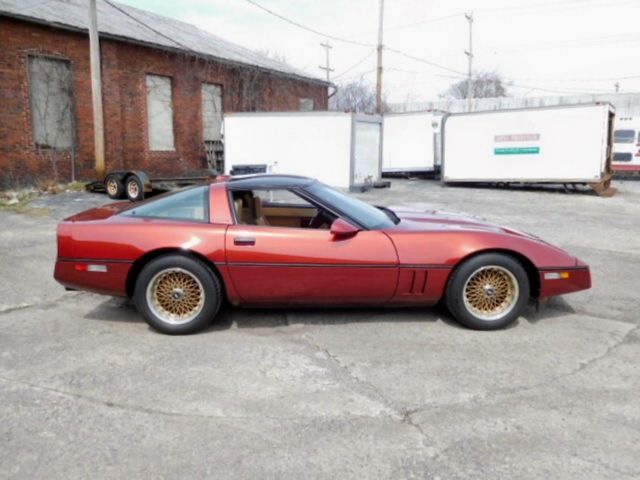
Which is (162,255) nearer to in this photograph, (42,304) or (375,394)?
(42,304)

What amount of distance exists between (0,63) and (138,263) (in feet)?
40.6

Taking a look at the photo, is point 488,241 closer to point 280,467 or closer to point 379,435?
point 379,435

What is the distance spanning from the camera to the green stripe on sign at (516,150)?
53.3 ft

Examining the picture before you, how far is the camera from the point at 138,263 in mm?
4074

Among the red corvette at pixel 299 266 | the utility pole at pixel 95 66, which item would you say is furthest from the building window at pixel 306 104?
the red corvette at pixel 299 266

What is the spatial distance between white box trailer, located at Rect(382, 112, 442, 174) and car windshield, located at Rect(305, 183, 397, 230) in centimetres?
1632

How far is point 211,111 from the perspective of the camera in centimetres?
2056

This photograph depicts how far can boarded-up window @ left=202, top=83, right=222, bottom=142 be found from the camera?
20141 millimetres

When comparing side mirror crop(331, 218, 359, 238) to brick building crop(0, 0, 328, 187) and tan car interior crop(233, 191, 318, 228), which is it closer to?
tan car interior crop(233, 191, 318, 228)

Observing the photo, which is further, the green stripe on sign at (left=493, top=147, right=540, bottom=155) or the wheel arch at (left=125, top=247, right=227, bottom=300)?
the green stripe on sign at (left=493, top=147, right=540, bottom=155)

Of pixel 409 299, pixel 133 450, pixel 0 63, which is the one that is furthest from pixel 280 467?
pixel 0 63

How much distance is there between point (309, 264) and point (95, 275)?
1745mm

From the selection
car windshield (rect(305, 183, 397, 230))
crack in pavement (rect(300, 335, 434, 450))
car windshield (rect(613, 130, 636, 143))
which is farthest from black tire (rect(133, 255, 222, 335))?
car windshield (rect(613, 130, 636, 143))

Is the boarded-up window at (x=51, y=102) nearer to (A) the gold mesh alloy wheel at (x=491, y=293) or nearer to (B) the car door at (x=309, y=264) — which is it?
(B) the car door at (x=309, y=264)
